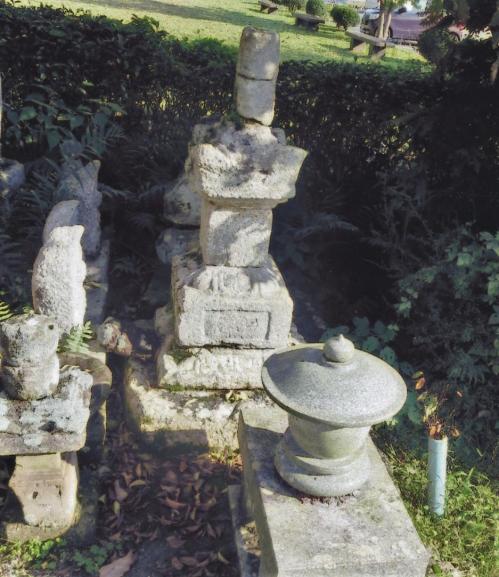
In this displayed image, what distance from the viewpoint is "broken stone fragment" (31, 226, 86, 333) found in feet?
12.7

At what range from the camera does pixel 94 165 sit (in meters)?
5.45

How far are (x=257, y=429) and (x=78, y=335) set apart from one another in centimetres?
136

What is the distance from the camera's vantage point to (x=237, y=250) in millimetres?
4051

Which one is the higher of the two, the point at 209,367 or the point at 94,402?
the point at 209,367

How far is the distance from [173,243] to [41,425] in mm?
2858

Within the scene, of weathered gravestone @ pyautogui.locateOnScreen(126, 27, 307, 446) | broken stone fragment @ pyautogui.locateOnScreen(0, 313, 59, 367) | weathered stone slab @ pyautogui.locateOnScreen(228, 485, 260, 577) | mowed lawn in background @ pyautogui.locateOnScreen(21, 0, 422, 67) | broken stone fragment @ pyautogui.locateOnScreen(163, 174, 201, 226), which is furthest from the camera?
mowed lawn in background @ pyautogui.locateOnScreen(21, 0, 422, 67)

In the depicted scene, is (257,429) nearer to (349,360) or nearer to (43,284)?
(349,360)

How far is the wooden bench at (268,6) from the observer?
17.4 meters

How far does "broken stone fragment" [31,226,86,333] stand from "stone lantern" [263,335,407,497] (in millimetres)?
1595

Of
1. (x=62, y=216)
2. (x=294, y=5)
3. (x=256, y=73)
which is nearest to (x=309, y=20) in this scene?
(x=294, y=5)

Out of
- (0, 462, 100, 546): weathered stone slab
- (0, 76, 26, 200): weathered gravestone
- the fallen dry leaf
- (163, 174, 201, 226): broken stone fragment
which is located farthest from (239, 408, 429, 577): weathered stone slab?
(0, 76, 26, 200): weathered gravestone

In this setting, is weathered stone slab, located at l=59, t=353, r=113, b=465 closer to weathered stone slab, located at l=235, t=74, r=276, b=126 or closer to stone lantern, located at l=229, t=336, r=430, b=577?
stone lantern, located at l=229, t=336, r=430, b=577

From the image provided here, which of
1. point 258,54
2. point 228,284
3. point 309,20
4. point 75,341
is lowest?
point 75,341

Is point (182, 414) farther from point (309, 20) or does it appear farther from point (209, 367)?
point (309, 20)
